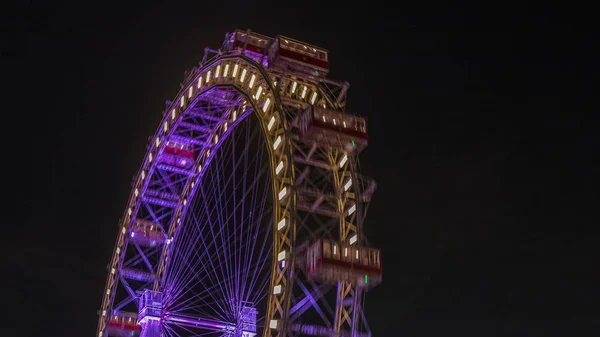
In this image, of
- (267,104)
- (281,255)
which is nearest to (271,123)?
(267,104)

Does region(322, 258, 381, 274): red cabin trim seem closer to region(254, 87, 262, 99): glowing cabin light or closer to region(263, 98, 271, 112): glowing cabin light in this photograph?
region(263, 98, 271, 112): glowing cabin light

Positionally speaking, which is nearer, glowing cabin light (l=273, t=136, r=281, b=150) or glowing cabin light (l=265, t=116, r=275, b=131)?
glowing cabin light (l=273, t=136, r=281, b=150)

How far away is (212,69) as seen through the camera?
27.9 meters

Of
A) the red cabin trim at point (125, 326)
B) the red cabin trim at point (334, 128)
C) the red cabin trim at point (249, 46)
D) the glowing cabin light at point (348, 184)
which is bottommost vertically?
the red cabin trim at point (125, 326)

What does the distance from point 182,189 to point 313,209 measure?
13217 millimetres

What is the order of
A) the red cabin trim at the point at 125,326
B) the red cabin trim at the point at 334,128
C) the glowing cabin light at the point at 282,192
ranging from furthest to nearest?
the red cabin trim at the point at 125,326 → the red cabin trim at the point at 334,128 → the glowing cabin light at the point at 282,192

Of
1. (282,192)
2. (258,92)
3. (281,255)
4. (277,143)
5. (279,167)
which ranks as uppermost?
(258,92)

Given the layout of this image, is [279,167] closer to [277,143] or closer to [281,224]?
[277,143]

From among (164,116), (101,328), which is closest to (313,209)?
(164,116)

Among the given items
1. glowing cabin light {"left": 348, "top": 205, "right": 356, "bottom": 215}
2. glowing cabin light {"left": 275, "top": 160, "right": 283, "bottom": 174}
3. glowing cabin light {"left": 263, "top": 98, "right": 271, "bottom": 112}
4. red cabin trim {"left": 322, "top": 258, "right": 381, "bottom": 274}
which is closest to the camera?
red cabin trim {"left": 322, "top": 258, "right": 381, "bottom": 274}

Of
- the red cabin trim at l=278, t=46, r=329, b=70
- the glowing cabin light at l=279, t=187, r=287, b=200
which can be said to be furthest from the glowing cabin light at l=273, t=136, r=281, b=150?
the red cabin trim at l=278, t=46, r=329, b=70

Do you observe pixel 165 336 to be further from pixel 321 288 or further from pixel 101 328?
pixel 321 288

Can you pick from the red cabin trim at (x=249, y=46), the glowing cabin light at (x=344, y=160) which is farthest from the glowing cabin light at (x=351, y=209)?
the red cabin trim at (x=249, y=46)

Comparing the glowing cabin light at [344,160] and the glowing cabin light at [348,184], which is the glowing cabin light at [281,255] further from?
the glowing cabin light at [344,160]
